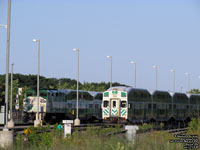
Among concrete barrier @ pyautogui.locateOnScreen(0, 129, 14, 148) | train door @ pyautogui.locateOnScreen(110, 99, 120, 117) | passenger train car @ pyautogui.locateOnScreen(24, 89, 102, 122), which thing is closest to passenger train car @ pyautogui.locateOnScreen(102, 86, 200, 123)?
train door @ pyautogui.locateOnScreen(110, 99, 120, 117)

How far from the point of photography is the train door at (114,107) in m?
44.3

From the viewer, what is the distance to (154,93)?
49.1 metres

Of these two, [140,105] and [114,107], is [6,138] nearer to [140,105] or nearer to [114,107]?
[114,107]

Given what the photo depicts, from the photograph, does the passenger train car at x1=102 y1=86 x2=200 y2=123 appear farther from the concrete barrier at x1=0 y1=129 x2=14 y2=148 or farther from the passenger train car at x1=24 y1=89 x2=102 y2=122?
the concrete barrier at x1=0 y1=129 x2=14 y2=148

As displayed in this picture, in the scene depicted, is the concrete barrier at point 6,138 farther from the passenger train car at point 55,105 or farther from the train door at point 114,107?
the passenger train car at point 55,105

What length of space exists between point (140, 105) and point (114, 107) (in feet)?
8.69

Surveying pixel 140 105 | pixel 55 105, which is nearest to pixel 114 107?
pixel 140 105

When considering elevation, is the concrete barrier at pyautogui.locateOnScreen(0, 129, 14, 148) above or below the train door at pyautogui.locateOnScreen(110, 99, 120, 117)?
below

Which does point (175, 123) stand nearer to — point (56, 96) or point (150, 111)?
point (150, 111)

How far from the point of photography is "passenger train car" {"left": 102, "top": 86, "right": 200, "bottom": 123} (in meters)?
44.2

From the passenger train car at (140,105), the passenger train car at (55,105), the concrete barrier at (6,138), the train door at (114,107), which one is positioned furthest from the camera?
the passenger train car at (55,105)

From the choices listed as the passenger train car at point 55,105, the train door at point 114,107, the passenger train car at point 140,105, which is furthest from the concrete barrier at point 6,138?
the passenger train car at point 55,105

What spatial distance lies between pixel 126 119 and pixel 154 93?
255 inches

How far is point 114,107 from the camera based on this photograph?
44875 millimetres
